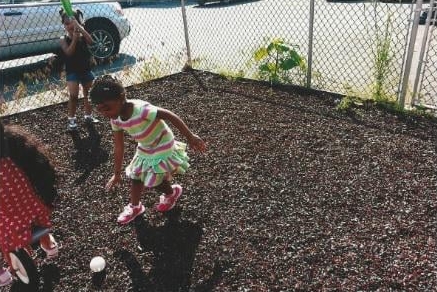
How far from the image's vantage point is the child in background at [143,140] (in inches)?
101

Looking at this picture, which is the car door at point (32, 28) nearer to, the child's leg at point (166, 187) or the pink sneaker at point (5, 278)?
the child's leg at point (166, 187)

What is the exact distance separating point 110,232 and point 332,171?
1847 mm

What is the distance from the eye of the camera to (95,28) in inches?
311

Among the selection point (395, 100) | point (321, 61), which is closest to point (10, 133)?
point (395, 100)

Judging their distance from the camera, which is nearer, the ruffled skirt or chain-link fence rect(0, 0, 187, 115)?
the ruffled skirt

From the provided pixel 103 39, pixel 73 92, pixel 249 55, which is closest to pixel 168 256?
pixel 73 92

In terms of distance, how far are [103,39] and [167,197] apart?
18.3 ft

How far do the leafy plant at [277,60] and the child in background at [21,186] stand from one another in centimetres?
376

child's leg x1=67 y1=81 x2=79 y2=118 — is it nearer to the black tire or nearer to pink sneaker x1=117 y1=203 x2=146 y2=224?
A: pink sneaker x1=117 y1=203 x2=146 y2=224

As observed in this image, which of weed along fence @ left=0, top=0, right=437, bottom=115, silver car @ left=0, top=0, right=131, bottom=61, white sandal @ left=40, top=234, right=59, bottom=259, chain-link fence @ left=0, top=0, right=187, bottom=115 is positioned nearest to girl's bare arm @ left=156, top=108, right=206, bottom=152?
white sandal @ left=40, top=234, right=59, bottom=259

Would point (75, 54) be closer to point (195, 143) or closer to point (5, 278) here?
point (195, 143)

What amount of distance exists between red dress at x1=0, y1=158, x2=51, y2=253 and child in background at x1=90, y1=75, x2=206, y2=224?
54 cm

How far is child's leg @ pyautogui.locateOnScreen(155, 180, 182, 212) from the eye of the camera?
312cm

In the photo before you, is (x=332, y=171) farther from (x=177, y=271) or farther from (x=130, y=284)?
(x=130, y=284)
